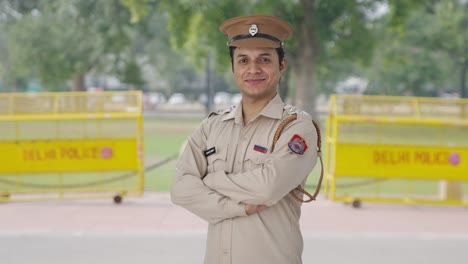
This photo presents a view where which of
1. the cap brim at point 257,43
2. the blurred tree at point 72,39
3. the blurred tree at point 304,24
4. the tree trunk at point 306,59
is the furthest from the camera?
the blurred tree at point 72,39

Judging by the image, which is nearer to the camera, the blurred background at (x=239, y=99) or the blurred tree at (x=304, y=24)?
the blurred background at (x=239, y=99)

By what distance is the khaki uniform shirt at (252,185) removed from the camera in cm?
240

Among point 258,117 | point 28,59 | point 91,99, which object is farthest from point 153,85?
point 258,117

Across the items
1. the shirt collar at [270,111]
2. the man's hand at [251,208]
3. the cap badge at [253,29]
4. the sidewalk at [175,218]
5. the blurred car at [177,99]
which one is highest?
the cap badge at [253,29]

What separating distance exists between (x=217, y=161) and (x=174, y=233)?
4203 mm

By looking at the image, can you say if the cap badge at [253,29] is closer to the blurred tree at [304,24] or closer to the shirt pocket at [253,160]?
the shirt pocket at [253,160]

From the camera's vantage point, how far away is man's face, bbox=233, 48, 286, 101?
240 cm

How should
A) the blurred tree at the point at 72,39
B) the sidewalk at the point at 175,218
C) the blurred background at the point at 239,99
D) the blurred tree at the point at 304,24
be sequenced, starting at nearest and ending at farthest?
the sidewalk at the point at 175,218
the blurred background at the point at 239,99
the blurred tree at the point at 304,24
the blurred tree at the point at 72,39

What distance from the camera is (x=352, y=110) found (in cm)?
862

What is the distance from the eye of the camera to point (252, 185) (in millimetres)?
2379

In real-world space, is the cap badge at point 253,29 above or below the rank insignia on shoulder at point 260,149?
above

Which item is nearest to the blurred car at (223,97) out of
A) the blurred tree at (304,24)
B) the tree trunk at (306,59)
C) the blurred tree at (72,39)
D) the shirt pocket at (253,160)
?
the blurred tree at (72,39)

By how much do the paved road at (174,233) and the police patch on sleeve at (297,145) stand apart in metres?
3.40

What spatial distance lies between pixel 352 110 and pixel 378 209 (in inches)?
61.9
